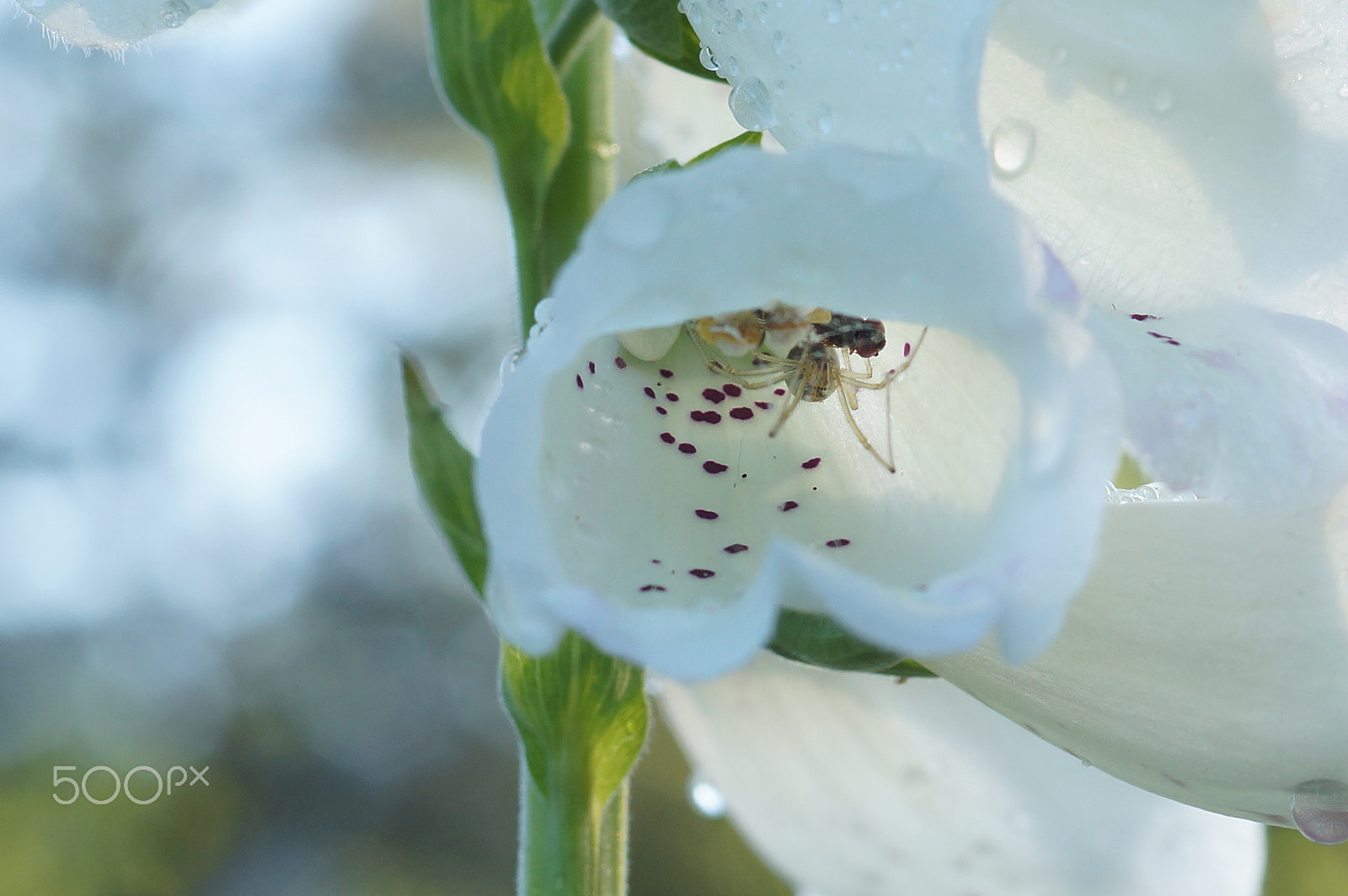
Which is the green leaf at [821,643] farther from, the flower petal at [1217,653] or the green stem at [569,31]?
the green stem at [569,31]

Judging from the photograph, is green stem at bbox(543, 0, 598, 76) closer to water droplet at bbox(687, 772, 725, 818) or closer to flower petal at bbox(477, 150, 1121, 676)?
flower petal at bbox(477, 150, 1121, 676)

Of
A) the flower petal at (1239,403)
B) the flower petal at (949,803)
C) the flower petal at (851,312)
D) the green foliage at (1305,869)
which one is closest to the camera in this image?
the flower petal at (851,312)

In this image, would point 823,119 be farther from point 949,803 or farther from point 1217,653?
point 949,803

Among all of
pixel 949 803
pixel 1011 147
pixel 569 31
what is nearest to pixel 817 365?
pixel 1011 147

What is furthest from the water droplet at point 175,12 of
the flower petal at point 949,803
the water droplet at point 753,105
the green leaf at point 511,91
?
the flower petal at point 949,803

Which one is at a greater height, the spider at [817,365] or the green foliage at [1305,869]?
the spider at [817,365]

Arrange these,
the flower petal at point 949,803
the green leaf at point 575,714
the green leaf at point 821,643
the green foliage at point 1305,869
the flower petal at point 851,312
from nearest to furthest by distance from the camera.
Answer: the flower petal at point 851,312, the green leaf at point 821,643, the green leaf at point 575,714, the flower petal at point 949,803, the green foliage at point 1305,869

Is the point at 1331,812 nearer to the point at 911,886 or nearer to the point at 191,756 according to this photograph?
the point at 911,886

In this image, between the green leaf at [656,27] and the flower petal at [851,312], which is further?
the green leaf at [656,27]
